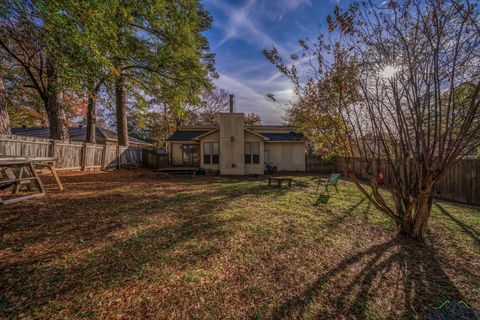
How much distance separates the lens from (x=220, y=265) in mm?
2729

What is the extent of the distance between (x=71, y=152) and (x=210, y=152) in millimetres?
8119

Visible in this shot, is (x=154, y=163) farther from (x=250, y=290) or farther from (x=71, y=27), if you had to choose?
(x=250, y=290)

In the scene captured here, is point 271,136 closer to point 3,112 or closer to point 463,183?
point 463,183

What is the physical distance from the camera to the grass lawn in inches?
78.5

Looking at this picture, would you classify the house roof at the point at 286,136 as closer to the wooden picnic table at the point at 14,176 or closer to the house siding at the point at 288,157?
the house siding at the point at 288,157

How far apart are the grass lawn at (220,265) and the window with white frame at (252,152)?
9.54 m

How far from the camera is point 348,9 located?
12.0 feet

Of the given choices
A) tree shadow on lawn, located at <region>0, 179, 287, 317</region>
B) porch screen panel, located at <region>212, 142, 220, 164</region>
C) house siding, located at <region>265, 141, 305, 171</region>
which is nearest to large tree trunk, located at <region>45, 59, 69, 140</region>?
tree shadow on lawn, located at <region>0, 179, 287, 317</region>

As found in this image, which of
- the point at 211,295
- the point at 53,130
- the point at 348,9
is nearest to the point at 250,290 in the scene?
the point at 211,295

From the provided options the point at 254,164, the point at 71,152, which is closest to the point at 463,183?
the point at 254,164

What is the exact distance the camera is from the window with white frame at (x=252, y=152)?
1444cm

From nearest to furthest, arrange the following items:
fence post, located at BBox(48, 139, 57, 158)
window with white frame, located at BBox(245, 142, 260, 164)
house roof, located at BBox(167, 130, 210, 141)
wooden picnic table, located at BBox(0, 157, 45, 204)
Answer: wooden picnic table, located at BBox(0, 157, 45, 204), fence post, located at BBox(48, 139, 57, 158), window with white frame, located at BBox(245, 142, 260, 164), house roof, located at BBox(167, 130, 210, 141)

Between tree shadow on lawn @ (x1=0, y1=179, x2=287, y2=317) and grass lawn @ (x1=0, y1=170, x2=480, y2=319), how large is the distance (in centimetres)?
2

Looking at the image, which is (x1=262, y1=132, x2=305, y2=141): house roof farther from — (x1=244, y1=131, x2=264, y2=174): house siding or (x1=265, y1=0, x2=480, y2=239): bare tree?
(x1=265, y1=0, x2=480, y2=239): bare tree
